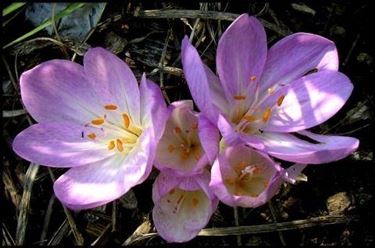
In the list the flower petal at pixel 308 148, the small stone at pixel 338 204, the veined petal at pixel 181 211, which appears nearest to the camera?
the flower petal at pixel 308 148

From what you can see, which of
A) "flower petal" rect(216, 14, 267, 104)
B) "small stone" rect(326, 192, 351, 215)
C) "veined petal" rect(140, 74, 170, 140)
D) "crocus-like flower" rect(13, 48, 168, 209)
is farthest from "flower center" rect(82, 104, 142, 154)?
"small stone" rect(326, 192, 351, 215)

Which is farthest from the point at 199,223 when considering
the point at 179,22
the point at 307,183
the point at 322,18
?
the point at 322,18

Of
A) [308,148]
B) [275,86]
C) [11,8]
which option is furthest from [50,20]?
[308,148]

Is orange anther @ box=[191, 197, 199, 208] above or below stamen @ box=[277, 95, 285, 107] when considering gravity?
below

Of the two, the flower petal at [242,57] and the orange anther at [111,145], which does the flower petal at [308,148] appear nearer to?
the flower petal at [242,57]

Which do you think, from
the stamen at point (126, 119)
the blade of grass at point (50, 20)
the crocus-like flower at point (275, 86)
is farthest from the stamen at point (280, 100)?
the blade of grass at point (50, 20)

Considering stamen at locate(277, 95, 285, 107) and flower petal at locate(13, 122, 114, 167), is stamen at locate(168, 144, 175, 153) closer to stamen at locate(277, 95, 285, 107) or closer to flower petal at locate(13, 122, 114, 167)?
flower petal at locate(13, 122, 114, 167)

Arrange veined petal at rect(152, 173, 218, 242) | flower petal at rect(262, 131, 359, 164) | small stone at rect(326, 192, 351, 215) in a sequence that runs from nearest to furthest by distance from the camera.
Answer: flower petal at rect(262, 131, 359, 164) < veined petal at rect(152, 173, 218, 242) < small stone at rect(326, 192, 351, 215)
